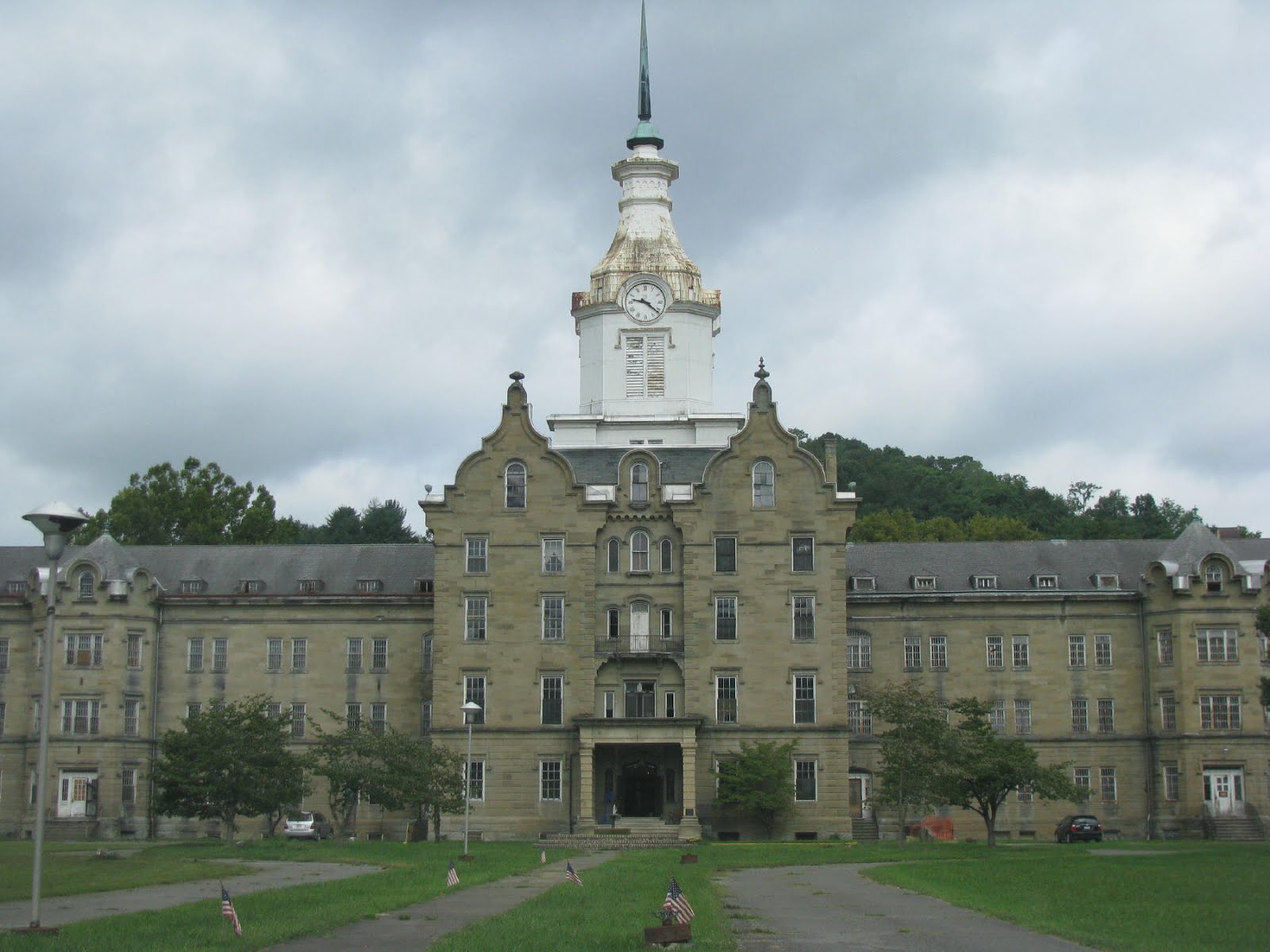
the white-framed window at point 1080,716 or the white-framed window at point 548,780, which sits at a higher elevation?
the white-framed window at point 1080,716

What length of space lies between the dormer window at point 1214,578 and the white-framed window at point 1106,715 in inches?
288

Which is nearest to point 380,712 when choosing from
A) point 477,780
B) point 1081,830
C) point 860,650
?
point 477,780

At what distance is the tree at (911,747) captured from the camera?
66.9 meters

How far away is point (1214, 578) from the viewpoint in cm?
8019

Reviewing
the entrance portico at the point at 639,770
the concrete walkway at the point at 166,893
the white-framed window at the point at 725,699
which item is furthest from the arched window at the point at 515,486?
the concrete walkway at the point at 166,893

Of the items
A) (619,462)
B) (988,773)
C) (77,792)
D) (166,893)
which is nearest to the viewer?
(166,893)

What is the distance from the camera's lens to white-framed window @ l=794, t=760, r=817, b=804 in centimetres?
7656

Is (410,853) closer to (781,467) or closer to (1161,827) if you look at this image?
(781,467)

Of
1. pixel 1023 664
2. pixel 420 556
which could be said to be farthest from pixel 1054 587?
pixel 420 556

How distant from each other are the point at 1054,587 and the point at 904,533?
31390 mm

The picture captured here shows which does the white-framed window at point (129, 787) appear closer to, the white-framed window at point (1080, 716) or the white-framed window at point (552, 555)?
the white-framed window at point (552, 555)

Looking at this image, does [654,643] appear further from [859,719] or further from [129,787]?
[129,787]

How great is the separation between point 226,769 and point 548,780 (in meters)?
17.1

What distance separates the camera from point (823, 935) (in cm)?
3066
